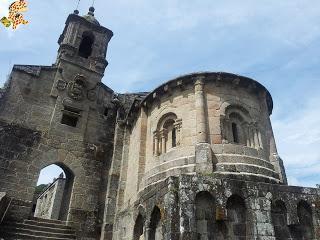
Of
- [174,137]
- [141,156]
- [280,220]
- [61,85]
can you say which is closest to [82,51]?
[61,85]

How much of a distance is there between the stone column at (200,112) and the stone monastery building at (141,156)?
1.5 inches

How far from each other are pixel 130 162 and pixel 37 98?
5146 mm

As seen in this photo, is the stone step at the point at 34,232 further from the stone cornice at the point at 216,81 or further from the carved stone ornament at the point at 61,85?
the stone cornice at the point at 216,81

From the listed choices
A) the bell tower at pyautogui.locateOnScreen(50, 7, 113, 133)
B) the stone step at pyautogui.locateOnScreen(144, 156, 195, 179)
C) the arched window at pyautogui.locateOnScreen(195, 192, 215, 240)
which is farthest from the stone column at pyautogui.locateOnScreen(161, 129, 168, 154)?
the bell tower at pyautogui.locateOnScreen(50, 7, 113, 133)

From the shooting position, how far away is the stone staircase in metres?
10.7

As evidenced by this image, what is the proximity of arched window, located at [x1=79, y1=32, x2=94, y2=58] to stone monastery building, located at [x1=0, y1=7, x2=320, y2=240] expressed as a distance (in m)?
0.06

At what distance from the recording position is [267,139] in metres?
10.5

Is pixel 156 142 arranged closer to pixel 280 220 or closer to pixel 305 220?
pixel 280 220

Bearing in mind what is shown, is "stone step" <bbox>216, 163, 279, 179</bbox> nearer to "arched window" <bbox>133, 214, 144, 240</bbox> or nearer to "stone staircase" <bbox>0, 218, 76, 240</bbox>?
"arched window" <bbox>133, 214, 144, 240</bbox>

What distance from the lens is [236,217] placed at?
733cm

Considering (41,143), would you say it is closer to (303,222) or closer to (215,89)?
(215,89)

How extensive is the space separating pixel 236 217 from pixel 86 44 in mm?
13018

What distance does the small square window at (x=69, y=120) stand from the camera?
1424 cm

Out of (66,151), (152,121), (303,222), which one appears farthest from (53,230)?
(303,222)
